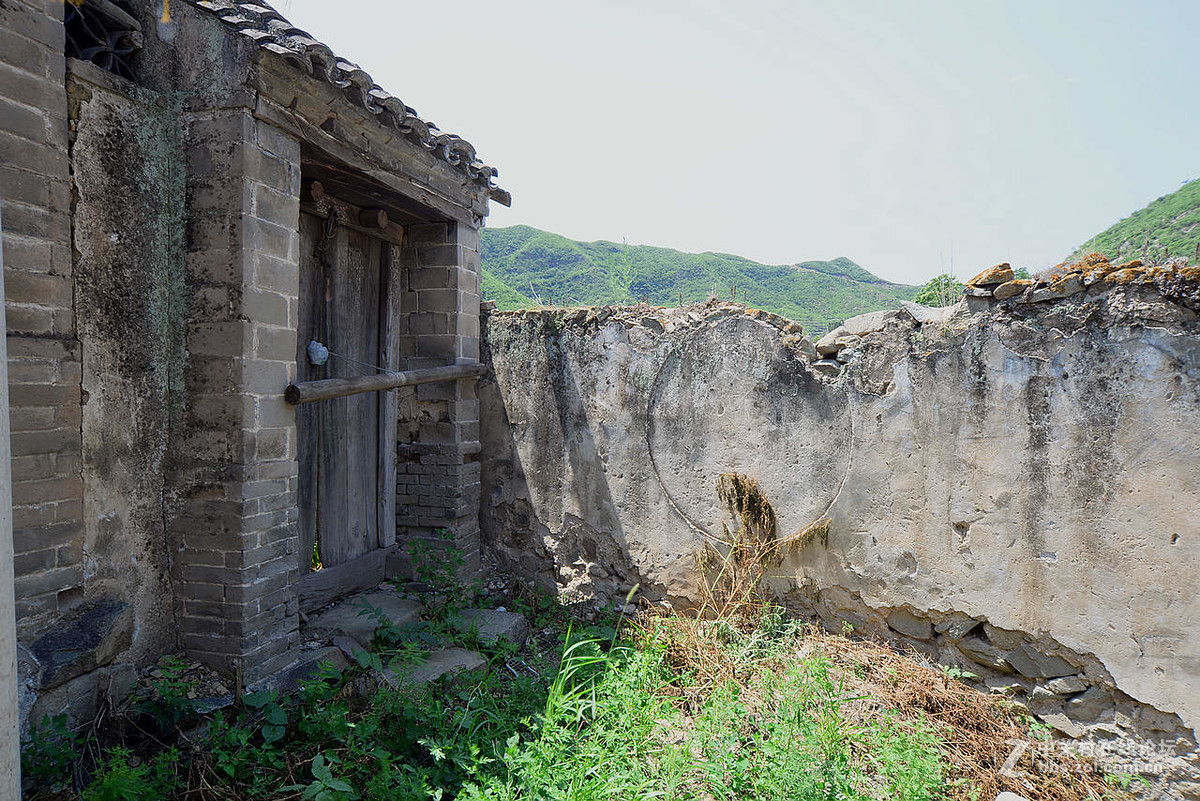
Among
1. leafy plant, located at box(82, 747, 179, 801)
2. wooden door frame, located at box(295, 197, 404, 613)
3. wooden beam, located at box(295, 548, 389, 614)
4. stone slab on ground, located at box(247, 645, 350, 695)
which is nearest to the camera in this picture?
leafy plant, located at box(82, 747, 179, 801)

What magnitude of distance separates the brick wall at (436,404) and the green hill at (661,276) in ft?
45.5

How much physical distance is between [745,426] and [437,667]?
2510 millimetres

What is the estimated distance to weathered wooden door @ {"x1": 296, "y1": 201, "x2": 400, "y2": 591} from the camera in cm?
461

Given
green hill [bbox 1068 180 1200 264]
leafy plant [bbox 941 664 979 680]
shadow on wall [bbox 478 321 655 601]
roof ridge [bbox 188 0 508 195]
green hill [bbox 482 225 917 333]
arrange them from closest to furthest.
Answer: roof ridge [bbox 188 0 508 195], leafy plant [bbox 941 664 979 680], shadow on wall [bbox 478 321 655 601], green hill [bbox 1068 180 1200 264], green hill [bbox 482 225 917 333]

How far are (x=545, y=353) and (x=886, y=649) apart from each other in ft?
10.3

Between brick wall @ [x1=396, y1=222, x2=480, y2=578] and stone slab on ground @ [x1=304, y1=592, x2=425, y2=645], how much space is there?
1.75 ft

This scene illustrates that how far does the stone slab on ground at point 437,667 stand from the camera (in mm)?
3894

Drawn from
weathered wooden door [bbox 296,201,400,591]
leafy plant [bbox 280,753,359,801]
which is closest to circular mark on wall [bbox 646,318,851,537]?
weathered wooden door [bbox 296,201,400,591]

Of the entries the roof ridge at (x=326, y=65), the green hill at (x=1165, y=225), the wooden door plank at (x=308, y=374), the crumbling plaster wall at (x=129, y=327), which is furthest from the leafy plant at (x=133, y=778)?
the green hill at (x=1165, y=225)

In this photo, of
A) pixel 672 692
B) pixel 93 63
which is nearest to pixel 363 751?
pixel 672 692

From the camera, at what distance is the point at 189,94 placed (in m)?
3.44

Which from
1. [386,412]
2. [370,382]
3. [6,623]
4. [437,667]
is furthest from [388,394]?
[6,623]

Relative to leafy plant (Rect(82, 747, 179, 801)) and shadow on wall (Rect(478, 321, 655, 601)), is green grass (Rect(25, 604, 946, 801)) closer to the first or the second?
leafy plant (Rect(82, 747, 179, 801))

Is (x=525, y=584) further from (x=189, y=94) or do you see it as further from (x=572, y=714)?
(x=189, y=94)
